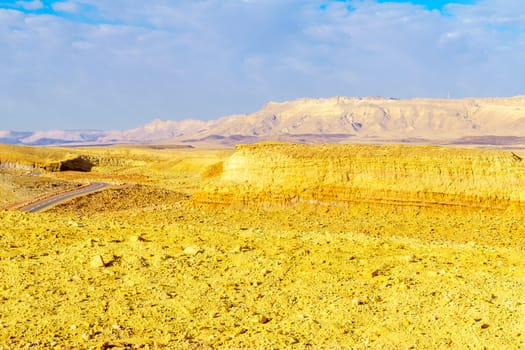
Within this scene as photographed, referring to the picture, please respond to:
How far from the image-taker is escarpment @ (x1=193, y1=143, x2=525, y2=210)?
2128 cm

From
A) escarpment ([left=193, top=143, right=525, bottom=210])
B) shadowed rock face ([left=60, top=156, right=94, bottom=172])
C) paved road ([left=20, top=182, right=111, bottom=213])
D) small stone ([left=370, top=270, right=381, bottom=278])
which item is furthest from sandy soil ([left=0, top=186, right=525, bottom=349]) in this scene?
shadowed rock face ([left=60, top=156, right=94, bottom=172])

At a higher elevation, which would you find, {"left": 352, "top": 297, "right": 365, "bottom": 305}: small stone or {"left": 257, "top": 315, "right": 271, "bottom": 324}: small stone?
{"left": 352, "top": 297, "right": 365, "bottom": 305}: small stone

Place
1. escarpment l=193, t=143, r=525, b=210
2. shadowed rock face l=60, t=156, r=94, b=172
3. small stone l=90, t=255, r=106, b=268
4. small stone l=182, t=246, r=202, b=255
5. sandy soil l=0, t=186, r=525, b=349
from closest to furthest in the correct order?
sandy soil l=0, t=186, r=525, b=349 → small stone l=90, t=255, r=106, b=268 → small stone l=182, t=246, r=202, b=255 → escarpment l=193, t=143, r=525, b=210 → shadowed rock face l=60, t=156, r=94, b=172

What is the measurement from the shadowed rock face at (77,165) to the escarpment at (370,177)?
60.6 meters

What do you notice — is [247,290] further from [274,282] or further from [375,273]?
[375,273]

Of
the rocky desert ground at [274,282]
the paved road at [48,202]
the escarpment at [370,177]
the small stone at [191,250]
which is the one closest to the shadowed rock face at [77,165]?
the paved road at [48,202]

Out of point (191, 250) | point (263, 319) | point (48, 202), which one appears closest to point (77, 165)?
point (48, 202)

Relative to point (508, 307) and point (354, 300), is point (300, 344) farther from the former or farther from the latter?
point (508, 307)

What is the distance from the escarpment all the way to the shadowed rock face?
60610 millimetres

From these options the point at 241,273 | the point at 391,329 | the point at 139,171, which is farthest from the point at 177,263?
the point at 139,171

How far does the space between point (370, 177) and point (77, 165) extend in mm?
70707

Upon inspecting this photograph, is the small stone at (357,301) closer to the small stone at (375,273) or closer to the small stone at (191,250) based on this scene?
the small stone at (375,273)

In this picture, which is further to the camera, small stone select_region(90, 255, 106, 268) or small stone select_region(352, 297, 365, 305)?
small stone select_region(90, 255, 106, 268)

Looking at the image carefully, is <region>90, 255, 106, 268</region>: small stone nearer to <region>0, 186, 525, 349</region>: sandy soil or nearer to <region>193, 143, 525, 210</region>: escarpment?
<region>0, 186, 525, 349</region>: sandy soil
